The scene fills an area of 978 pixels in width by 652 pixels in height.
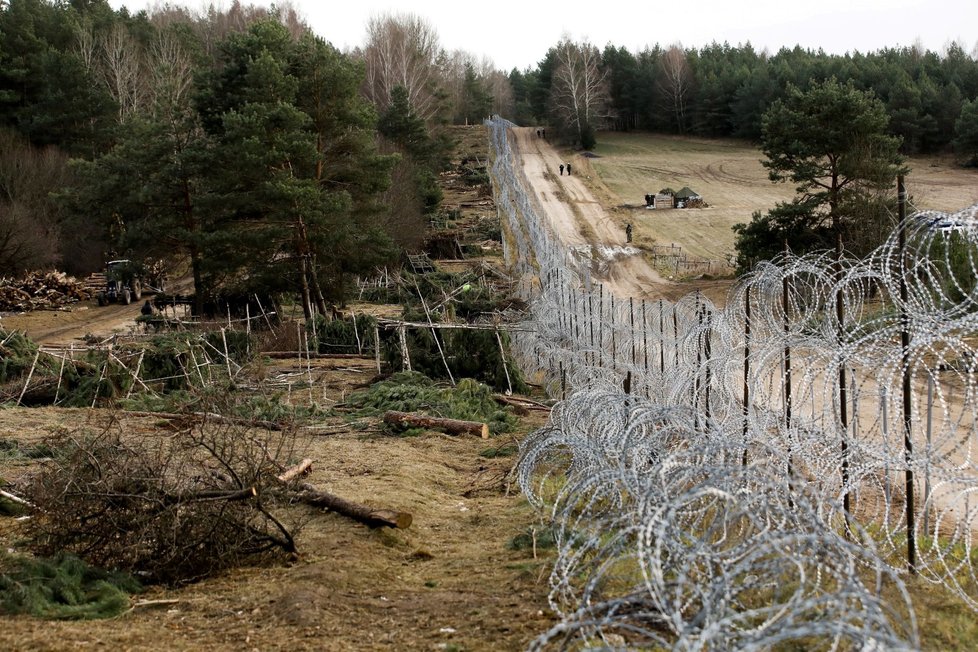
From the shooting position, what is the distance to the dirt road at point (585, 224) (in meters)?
36.6

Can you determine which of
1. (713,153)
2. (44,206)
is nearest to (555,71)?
(713,153)

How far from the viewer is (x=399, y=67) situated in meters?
73.1

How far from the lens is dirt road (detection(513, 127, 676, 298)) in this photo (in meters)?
36.6

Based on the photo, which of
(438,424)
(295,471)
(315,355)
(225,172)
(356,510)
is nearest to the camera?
(356,510)

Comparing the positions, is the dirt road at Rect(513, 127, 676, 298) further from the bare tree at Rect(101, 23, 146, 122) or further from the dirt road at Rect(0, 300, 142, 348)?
the bare tree at Rect(101, 23, 146, 122)

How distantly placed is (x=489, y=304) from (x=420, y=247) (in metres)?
20.2

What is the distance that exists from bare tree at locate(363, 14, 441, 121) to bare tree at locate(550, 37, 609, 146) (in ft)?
34.5

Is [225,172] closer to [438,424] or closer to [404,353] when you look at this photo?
[404,353]

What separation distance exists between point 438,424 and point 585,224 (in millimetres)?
35561

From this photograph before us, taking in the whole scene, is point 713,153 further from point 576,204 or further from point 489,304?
point 489,304

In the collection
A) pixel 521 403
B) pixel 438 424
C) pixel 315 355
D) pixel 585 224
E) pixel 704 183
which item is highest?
pixel 704 183

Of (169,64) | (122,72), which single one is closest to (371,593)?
(169,64)

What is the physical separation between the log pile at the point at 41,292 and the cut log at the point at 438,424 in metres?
25.6

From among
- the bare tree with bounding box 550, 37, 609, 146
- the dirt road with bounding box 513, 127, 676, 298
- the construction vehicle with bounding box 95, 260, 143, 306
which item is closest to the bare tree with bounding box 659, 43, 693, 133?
the bare tree with bounding box 550, 37, 609, 146
